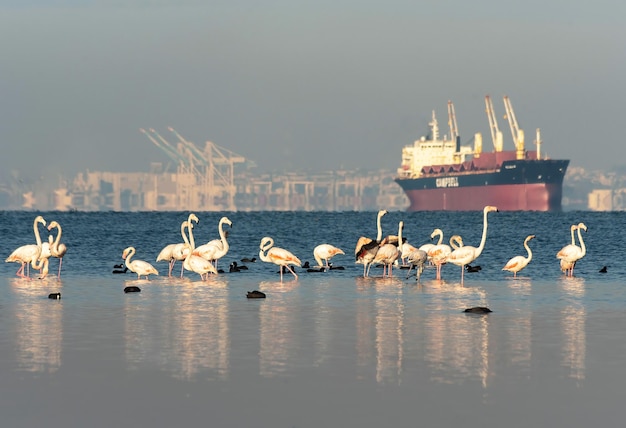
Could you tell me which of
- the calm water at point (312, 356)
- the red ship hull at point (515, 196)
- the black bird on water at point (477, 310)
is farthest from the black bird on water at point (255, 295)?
the red ship hull at point (515, 196)

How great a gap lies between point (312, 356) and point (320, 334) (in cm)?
250

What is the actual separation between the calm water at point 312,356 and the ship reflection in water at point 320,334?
0.04 meters

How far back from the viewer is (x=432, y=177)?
194000mm

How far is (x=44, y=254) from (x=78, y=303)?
348 inches

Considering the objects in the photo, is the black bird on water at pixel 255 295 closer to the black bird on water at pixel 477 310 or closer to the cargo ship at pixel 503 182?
the black bird on water at pixel 477 310

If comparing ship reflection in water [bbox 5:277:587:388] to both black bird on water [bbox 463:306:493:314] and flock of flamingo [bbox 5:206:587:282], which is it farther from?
flock of flamingo [bbox 5:206:587:282]

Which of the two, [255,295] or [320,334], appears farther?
[255,295]

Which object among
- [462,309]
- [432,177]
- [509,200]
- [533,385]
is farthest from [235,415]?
[432,177]

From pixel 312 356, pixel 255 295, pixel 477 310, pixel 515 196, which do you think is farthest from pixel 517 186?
pixel 312 356

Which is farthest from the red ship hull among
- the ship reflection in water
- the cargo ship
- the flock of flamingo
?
the ship reflection in water

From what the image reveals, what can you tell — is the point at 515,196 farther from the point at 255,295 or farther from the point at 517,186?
the point at 255,295

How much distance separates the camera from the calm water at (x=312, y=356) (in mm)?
11242

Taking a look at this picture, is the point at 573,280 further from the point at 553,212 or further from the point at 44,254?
the point at 553,212

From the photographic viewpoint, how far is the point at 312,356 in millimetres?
14930
